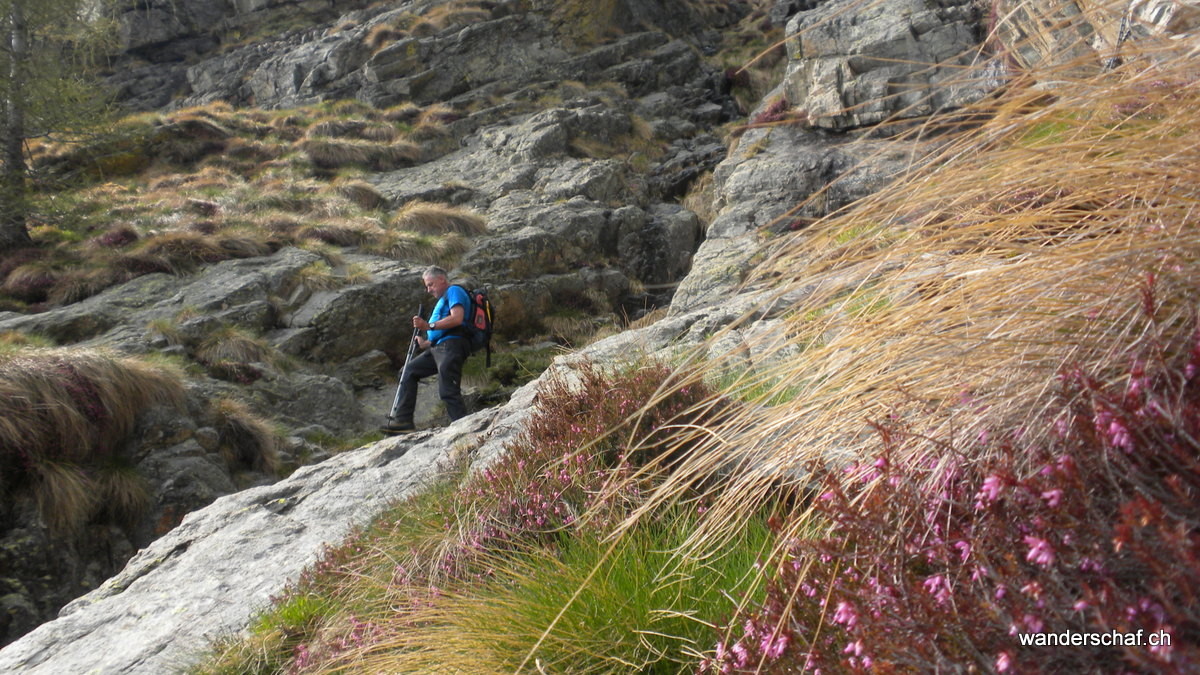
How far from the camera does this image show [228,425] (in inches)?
353

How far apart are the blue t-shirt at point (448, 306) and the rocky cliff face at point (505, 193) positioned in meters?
2.62

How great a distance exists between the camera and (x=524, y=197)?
18.0m

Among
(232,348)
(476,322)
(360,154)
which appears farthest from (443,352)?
(360,154)

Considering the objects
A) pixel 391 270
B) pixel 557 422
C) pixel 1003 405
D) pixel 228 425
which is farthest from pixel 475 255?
pixel 1003 405

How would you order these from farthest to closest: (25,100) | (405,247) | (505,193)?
1. (505,193)
2. (405,247)
3. (25,100)

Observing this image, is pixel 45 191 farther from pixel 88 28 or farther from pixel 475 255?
pixel 475 255

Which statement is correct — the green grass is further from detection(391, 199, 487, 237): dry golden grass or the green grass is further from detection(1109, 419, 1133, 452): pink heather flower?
detection(391, 199, 487, 237): dry golden grass

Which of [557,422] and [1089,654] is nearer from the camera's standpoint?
[1089,654]

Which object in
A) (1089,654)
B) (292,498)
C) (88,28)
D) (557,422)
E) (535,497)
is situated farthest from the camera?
(88,28)

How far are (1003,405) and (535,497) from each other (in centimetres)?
237

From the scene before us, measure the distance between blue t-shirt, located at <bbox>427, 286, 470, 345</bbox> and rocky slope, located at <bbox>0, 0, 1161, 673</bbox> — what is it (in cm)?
255

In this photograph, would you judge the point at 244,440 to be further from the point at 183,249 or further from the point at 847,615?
the point at 847,615

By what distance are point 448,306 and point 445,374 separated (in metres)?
0.82

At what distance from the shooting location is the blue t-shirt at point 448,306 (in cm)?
849
